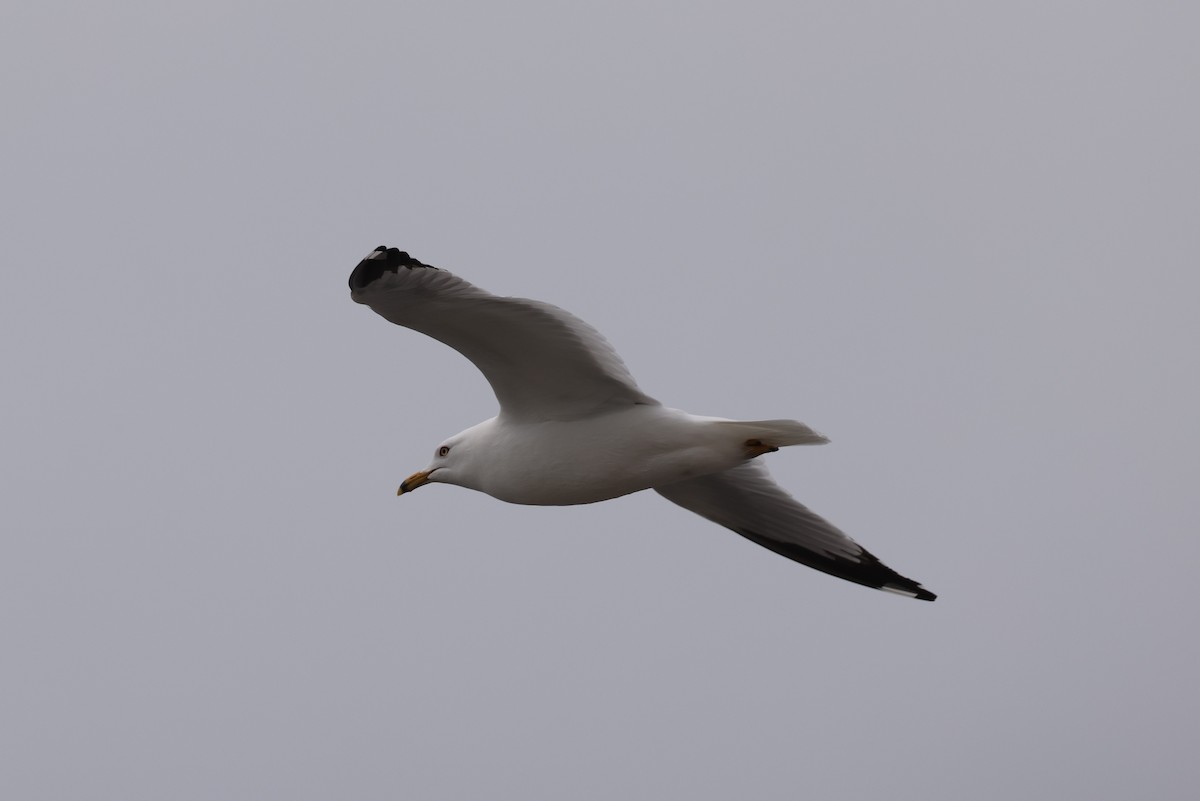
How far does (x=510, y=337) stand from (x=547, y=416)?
0.75 m

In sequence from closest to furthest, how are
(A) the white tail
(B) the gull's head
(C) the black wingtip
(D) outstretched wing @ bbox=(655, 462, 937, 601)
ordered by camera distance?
(C) the black wingtip < (A) the white tail < (B) the gull's head < (D) outstretched wing @ bbox=(655, 462, 937, 601)

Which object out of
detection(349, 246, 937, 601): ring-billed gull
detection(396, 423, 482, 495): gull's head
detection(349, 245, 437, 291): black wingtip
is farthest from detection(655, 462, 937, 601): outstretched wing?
detection(349, 245, 437, 291): black wingtip

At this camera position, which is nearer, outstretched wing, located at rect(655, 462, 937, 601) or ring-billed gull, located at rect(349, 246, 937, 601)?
ring-billed gull, located at rect(349, 246, 937, 601)

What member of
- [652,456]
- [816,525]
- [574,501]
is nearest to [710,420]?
[652,456]

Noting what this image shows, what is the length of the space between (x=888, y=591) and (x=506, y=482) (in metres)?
2.89

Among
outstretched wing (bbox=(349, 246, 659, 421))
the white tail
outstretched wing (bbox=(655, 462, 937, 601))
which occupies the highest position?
outstretched wing (bbox=(349, 246, 659, 421))

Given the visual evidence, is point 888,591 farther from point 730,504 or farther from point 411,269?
point 411,269

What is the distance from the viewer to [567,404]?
33.2ft

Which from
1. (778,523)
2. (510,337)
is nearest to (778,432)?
(510,337)

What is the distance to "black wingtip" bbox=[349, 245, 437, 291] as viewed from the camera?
8992mm

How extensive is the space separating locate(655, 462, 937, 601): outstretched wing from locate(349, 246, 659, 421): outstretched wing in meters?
1.39

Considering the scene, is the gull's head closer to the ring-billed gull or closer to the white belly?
the ring-billed gull

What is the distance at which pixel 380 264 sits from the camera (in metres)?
9.01

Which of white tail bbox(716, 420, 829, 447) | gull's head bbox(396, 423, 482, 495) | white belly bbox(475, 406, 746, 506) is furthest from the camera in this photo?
gull's head bbox(396, 423, 482, 495)
